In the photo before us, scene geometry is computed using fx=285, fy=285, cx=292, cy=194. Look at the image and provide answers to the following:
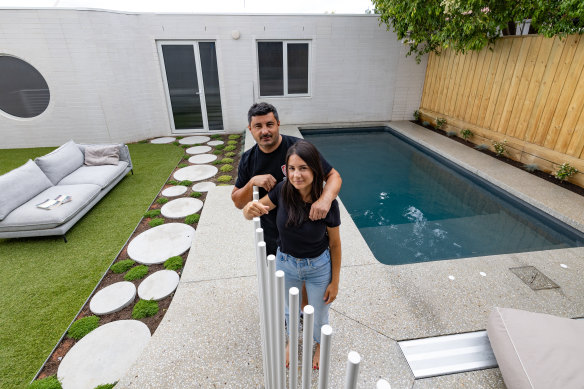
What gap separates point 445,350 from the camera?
7.25 feet

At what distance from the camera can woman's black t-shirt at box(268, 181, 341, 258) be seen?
164 centimetres

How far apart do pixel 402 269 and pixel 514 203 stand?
316cm

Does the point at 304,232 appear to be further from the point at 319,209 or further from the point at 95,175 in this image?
the point at 95,175

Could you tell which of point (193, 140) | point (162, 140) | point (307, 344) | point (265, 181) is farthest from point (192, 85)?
point (307, 344)

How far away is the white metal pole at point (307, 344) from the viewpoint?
33.3 inches

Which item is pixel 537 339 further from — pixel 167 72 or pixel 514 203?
pixel 167 72

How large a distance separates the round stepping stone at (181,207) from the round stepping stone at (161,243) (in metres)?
0.31

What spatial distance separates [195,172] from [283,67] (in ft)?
14.7

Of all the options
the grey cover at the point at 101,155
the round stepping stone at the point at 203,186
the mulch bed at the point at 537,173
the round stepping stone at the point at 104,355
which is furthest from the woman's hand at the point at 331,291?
the mulch bed at the point at 537,173

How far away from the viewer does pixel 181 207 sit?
464 centimetres

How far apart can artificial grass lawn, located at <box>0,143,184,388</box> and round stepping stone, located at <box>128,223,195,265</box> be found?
0.88ft

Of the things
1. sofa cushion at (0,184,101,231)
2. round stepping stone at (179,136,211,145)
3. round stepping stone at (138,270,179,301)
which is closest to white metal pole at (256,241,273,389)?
round stepping stone at (138,270,179,301)

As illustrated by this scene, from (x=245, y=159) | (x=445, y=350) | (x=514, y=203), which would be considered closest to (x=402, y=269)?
(x=445, y=350)

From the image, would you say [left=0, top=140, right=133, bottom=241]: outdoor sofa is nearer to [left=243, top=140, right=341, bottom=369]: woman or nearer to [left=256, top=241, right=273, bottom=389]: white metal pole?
[left=243, top=140, right=341, bottom=369]: woman
